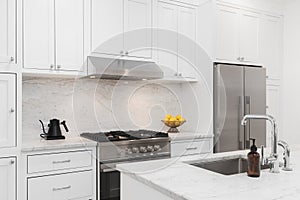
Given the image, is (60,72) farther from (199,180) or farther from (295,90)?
(295,90)

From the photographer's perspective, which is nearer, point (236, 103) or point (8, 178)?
point (8, 178)

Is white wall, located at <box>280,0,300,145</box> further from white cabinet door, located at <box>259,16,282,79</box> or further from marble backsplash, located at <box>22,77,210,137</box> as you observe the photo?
marble backsplash, located at <box>22,77,210,137</box>

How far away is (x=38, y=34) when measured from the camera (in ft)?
8.87

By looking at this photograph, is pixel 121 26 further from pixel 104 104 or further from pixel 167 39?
pixel 104 104

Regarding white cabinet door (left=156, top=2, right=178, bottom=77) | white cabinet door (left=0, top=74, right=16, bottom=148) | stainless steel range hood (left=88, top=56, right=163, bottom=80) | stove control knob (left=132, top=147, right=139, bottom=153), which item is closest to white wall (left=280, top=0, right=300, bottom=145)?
white cabinet door (left=156, top=2, right=178, bottom=77)

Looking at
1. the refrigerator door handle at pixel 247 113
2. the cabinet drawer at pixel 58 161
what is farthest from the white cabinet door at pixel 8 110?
the refrigerator door handle at pixel 247 113

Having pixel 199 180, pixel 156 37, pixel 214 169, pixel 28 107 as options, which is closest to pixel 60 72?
pixel 28 107

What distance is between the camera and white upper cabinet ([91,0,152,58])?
3035 mm

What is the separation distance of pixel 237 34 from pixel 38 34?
2.53 meters

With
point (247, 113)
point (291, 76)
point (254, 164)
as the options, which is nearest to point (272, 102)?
point (291, 76)

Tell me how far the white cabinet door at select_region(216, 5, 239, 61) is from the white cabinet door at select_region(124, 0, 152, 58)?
0.93 m

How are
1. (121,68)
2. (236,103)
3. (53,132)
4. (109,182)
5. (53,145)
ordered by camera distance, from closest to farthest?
(53,145), (109,182), (53,132), (121,68), (236,103)

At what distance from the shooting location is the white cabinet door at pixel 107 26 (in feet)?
9.90

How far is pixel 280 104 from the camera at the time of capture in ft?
14.0
